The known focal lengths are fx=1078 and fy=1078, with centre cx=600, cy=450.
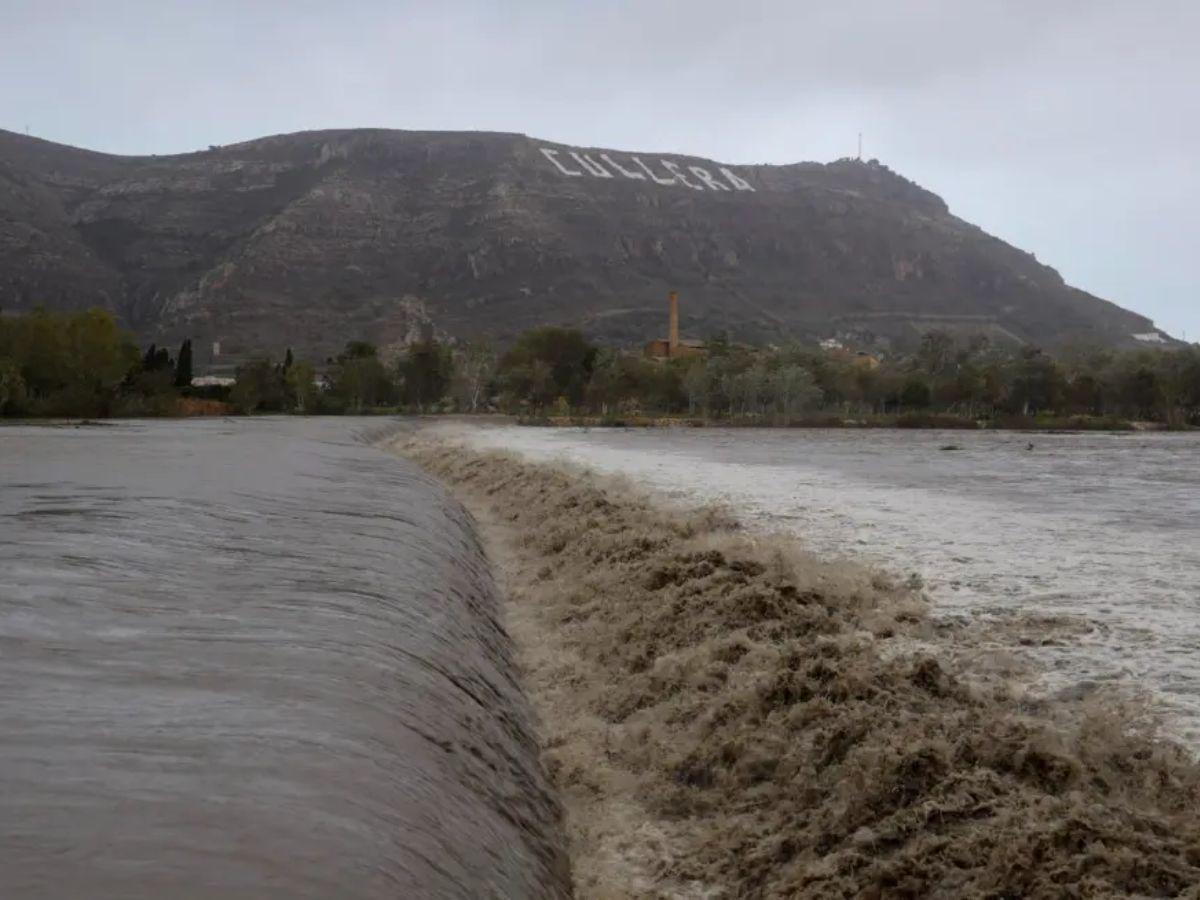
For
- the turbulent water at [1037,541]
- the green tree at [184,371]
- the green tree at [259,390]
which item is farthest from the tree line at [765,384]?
the turbulent water at [1037,541]

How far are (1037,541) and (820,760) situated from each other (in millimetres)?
8959

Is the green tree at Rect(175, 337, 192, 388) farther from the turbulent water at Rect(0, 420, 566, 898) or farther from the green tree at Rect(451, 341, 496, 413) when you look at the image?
the turbulent water at Rect(0, 420, 566, 898)

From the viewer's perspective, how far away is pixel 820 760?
21.6ft

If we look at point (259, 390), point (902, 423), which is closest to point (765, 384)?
point (902, 423)

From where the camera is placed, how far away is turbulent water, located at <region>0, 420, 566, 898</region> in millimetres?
3918

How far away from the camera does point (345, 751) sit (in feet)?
16.8

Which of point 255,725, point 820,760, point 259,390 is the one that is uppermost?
point 259,390

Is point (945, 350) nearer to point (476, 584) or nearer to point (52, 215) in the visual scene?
point (476, 584)

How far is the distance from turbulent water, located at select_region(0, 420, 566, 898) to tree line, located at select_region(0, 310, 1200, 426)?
7015cm

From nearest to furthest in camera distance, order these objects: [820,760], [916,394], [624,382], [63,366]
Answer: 1. [820,760]
2. [63,366]
3. [916,394]
4. [624,382]

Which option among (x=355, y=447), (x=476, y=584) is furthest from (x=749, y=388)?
(x=476, y=584)

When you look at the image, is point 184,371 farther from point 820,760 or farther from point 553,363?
point 820,760

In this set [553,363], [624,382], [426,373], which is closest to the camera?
[624,382]

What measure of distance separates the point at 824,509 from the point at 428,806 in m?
14.9
